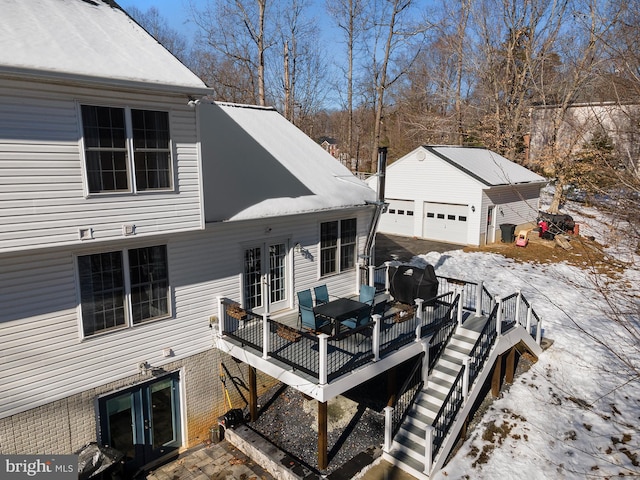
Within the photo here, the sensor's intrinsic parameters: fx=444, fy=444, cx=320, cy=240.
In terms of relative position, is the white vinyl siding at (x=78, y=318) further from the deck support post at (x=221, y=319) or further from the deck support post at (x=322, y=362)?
the deck support post at (x=322, y=362)

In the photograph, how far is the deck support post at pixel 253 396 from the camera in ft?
35.2

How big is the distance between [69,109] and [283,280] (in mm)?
6481

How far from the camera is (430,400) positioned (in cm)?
1070

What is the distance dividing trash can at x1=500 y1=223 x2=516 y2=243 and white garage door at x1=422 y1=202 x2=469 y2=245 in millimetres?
2454

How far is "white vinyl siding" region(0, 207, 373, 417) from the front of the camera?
7660 mm

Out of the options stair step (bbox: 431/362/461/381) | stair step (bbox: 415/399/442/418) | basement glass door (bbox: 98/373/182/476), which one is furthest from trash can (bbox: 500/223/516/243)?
basement glass door (bbox: 98/373/182/476)

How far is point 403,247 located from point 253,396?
53.5 ft

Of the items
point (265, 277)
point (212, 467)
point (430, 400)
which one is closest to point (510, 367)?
point (430, 400)

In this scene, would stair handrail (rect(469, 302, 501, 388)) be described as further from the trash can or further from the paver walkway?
the trash can

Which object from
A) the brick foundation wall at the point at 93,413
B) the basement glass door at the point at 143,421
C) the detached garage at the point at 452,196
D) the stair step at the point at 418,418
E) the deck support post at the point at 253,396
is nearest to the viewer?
the brick foundation wall at the point at 93,413

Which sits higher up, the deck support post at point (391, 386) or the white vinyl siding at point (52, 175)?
the white vinyl siding at point (52, 175)

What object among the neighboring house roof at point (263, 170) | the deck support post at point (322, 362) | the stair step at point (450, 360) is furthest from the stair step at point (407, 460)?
the neighboring house roof at point (263, 170)

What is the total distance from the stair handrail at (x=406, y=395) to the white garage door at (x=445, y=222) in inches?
634

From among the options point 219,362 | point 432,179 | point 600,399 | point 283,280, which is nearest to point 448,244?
point 432,179
